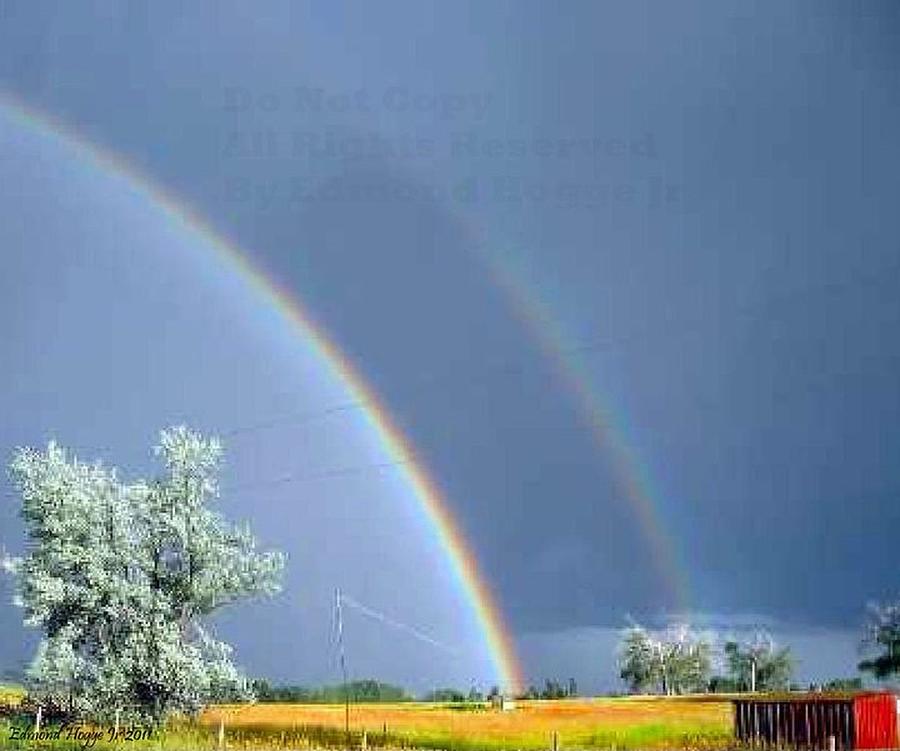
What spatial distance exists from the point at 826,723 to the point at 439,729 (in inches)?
449

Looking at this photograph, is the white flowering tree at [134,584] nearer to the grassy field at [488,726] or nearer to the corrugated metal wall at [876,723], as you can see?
the grassy field at [488,726]

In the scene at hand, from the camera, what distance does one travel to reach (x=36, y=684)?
38.5 meters

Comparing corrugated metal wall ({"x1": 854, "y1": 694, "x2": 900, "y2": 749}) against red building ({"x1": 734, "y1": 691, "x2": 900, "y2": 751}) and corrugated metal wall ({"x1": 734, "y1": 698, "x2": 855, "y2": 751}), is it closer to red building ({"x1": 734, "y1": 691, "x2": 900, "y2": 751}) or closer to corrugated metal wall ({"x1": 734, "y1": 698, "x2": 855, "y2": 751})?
red building ({"x1": 734, "y1": 691, "x2": 900, "y2": 751})

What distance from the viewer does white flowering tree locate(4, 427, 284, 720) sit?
3722 cm

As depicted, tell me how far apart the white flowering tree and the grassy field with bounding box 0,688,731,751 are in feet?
6.09

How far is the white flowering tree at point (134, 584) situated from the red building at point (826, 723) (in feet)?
50.8

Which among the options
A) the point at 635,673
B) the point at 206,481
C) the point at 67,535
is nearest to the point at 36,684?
the point at 67,535

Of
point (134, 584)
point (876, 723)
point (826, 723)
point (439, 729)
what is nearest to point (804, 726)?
point (826, 723)

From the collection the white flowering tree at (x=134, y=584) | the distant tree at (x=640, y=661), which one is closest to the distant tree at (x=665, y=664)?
the distant tree at (x=640, y=661)

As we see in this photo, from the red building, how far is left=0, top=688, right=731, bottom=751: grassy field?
1082 millimetres

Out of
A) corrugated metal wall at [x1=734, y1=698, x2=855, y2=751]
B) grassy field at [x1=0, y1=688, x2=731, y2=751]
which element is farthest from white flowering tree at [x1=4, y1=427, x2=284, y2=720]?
corrugated metal wall at [x1=734, y1=698, x2=855, y2=751]

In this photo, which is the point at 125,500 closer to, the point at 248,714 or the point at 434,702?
the point at 248,714

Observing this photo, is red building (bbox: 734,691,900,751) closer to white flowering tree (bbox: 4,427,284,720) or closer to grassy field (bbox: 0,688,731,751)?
grassy field (bbox: 0,688,731,751)

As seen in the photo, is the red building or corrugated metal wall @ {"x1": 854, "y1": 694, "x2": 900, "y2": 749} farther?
corrugated metal wall @ {"x1": 854, "y1": 694, "x2": 900, "y2": 749}
